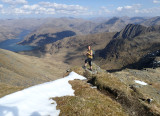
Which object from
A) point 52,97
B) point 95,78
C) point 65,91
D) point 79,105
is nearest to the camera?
point 79,105

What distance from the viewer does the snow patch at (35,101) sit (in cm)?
1245

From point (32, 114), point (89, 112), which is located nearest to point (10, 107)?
point (32, 114)

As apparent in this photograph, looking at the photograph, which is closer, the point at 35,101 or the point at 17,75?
the point at 35,101

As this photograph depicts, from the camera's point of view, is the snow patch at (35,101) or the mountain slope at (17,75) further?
the mountain slope at (17,75)

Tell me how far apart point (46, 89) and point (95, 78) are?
25.5 ft

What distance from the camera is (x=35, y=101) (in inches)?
597

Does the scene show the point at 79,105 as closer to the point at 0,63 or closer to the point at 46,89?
the point at 46,89

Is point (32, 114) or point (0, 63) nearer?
point (32, 114)

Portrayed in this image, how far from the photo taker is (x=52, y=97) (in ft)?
53.1

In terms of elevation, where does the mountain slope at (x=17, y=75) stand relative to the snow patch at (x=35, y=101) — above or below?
below

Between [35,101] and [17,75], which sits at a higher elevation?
[35,101]

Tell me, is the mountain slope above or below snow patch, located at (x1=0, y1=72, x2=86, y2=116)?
below

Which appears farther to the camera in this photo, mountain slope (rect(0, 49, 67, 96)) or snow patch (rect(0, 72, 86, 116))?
mountain slope (rect(0, 49, 67, 96))

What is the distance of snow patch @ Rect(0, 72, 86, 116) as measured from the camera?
490 inches
